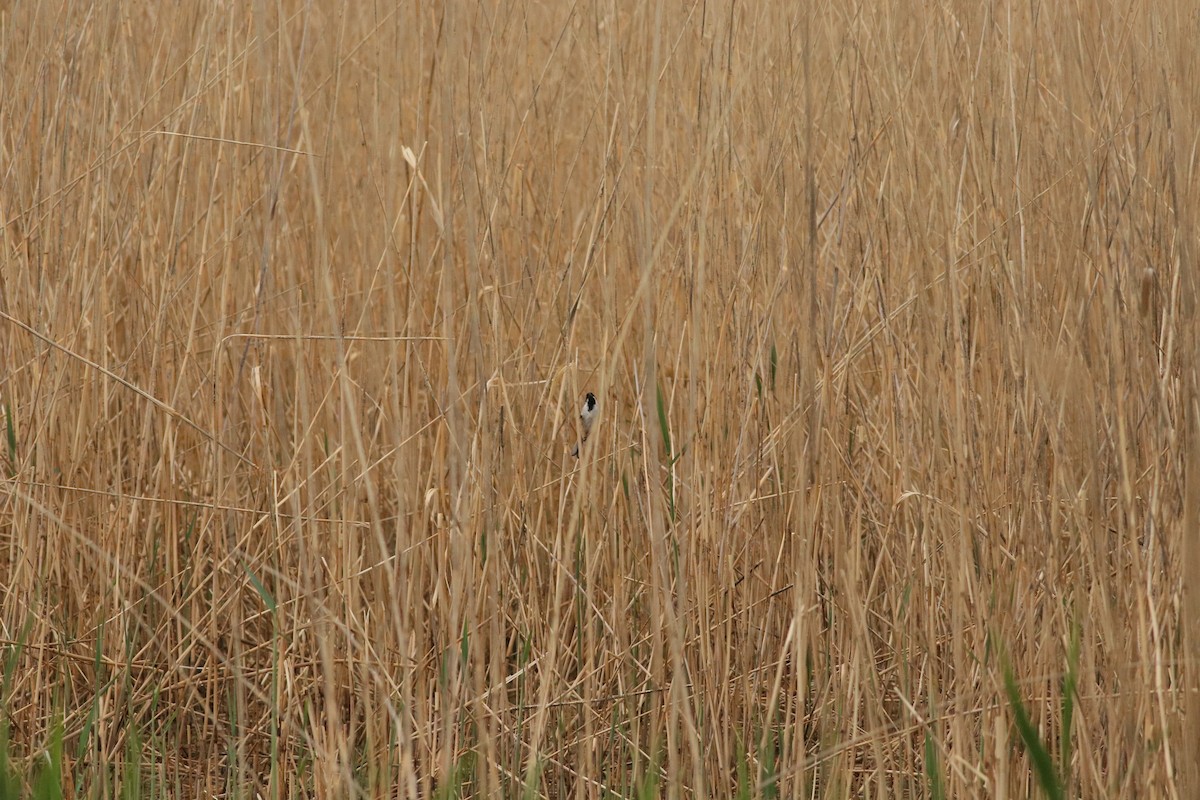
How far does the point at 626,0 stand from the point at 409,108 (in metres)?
0.39

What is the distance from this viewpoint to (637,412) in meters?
1.31

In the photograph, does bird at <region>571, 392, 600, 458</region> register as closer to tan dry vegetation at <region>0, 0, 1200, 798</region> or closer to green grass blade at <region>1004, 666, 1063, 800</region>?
tan dry vegetation at <region>0, 0, 1200, 798</region>

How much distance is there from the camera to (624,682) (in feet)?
4.02

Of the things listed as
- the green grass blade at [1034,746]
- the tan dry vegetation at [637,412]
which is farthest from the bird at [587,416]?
the green grass blade at [1034,746]

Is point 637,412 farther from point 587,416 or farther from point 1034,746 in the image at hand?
point 1034,746

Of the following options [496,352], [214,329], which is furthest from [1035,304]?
[214,329]

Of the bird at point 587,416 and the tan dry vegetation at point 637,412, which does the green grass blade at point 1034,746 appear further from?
the bird at point 587,416

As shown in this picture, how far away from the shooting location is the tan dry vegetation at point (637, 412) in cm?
98

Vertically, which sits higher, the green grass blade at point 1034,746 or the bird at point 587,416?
the bird at point 587,416

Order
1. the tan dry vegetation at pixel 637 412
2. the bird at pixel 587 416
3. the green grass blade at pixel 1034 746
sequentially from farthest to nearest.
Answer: the bird at pixel 587 416 → the tan dry vegetation at pixel 637 412 → the green grass blade at pixel 1034 746

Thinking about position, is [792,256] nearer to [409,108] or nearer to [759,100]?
[759,100]

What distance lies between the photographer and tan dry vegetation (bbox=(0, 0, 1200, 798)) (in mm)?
980

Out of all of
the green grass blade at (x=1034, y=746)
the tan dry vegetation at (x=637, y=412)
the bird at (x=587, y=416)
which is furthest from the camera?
the bird at (x=587, y=416)

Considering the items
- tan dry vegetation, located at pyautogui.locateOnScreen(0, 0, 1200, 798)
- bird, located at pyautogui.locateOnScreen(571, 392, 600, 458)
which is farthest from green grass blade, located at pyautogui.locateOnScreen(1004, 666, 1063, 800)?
bird, located at pyautogui.locateOnScreen(571, 392, 600, 458)
